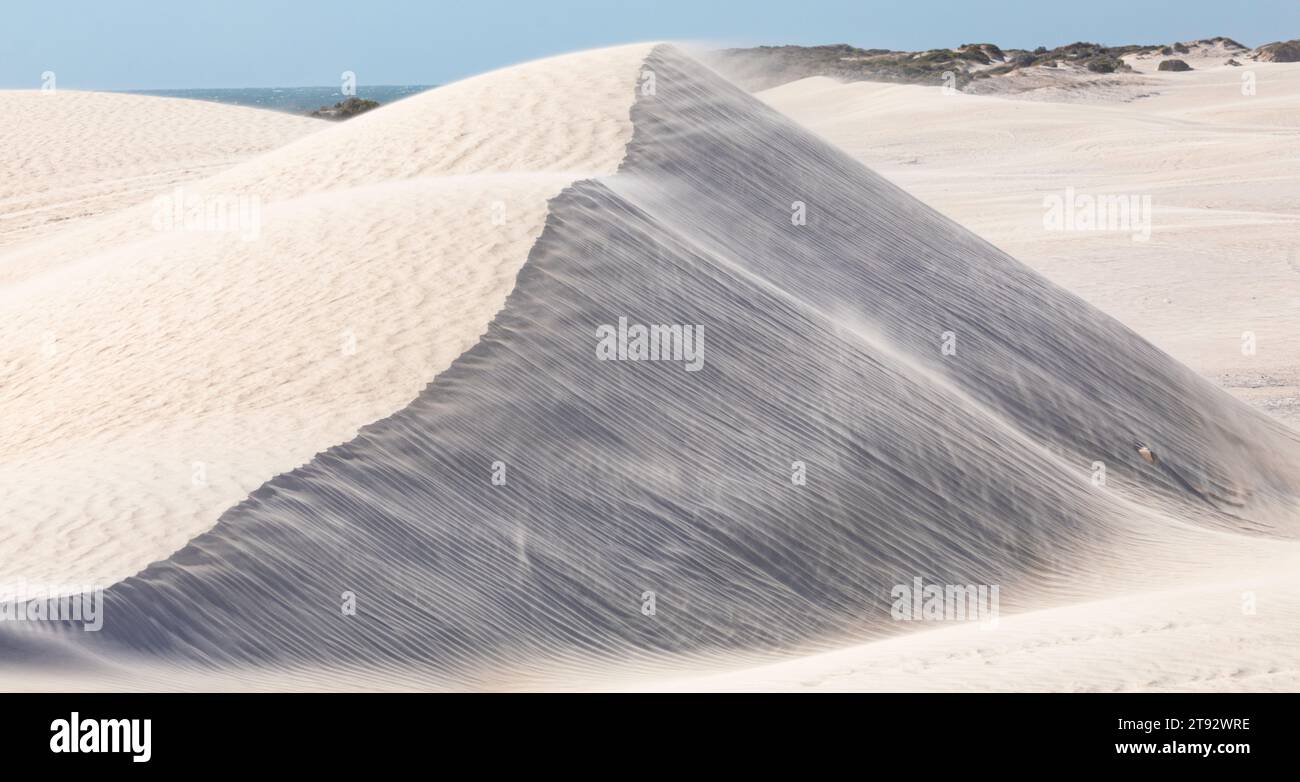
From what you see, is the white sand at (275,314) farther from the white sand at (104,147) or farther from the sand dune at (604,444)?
the white sand at (104,147)

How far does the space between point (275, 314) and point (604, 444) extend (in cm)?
243

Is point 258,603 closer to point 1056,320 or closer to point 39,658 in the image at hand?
point 39,658

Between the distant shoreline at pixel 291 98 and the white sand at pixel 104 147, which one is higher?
the distant shoreline at pixel 291 98

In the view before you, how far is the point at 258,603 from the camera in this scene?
624 cm

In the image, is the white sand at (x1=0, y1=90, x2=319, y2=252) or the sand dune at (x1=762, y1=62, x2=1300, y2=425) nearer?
the sand dune at (x1=762, y1=62, x2=1300, y2=425)

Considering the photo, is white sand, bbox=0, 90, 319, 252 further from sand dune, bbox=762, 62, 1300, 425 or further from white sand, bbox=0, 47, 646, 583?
sand dune, bbox=762, 62, 1300, 425

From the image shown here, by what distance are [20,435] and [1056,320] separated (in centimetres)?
823

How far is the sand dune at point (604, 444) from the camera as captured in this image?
630 centimetres

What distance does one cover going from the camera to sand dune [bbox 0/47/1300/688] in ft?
20.7

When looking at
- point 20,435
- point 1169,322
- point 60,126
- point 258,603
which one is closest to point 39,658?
point 258,603

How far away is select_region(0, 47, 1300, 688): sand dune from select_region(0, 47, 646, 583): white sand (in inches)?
1.4

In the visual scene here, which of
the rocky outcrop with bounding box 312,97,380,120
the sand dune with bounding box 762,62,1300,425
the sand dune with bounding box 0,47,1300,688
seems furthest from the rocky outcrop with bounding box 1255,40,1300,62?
the sand dune with bounding box 0,47,1300,688

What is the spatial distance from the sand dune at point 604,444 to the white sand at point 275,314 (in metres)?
0.04

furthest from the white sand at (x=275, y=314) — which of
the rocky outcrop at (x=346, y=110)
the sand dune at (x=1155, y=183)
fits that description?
the rocky outcrop at (x=346, y=110)
